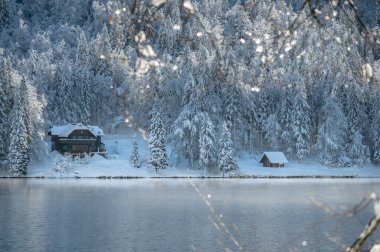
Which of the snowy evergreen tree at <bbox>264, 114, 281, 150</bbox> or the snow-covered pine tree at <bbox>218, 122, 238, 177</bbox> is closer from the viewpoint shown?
the snow-covered pine tree at <bbox>218, 122, 238, 177</bbox>

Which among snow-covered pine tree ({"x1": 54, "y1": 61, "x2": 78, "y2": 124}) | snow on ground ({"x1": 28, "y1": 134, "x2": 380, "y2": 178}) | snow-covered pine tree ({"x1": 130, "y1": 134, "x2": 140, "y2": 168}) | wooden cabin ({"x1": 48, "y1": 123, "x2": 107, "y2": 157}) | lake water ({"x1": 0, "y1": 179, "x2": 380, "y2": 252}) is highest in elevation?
snow-covered pine tree ({"x1": 54, "y1": 61, "x2": 78, "y2": 124})

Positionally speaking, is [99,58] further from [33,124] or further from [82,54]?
[33,124]

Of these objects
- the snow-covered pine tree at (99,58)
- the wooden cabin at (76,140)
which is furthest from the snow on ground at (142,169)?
the snow-covered pine tree at (99,58)

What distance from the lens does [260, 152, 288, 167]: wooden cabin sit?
77.1 meters

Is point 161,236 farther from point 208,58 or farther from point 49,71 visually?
point 49,71

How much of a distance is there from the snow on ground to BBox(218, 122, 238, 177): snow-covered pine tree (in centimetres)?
138

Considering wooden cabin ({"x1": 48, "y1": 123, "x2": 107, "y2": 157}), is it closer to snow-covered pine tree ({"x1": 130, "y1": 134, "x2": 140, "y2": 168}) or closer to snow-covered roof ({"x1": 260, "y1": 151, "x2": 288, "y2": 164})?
snow-covered pine tree ({"x1": 130, "y1": 134, "x2": 140, "y2": 168})

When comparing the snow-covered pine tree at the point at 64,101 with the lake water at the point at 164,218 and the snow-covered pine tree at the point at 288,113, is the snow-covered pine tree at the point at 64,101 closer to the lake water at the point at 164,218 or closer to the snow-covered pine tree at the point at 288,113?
the snow-covered pine tree at the point at 288,113

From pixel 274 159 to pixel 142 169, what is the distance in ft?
56.5

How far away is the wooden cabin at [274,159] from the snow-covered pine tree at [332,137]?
501cm

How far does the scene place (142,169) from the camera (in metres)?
74.1

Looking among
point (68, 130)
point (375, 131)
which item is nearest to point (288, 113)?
point (375, 131)

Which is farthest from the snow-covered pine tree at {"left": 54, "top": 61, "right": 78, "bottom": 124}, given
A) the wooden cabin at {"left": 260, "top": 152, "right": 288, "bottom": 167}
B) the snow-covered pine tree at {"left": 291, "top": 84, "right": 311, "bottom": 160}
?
the snow-covered pine tree at {"left": 291, "top": 84, "right": 311, "bottom": 160}

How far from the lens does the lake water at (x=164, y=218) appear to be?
26688mm
